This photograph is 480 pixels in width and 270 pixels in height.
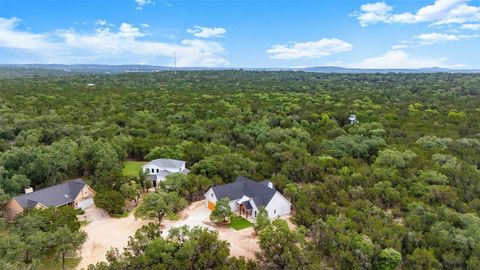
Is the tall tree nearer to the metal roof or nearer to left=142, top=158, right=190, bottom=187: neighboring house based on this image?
left=142, top=158, right=190, bottom=187: neighboring house

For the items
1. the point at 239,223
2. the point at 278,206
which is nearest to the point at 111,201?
the point at 239,223

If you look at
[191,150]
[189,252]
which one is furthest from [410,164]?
[189,252]

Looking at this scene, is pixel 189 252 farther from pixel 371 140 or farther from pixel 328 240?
pixel 371 140

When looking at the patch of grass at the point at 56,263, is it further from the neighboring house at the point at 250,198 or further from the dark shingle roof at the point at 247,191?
the dark shingle roof at the point at 247,191

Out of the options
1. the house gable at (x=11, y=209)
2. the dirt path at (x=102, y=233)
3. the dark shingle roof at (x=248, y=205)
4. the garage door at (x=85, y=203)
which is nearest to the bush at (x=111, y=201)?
the dirt path at (x=102, y=233)

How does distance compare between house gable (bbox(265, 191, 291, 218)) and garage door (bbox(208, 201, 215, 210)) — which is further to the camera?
garage door (bbox(208, 201, 215, 210))

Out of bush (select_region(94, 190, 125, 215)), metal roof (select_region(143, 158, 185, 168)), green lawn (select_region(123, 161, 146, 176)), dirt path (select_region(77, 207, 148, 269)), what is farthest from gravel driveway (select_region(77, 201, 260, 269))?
green lawn (select_region(123, 161, 146, 176))
